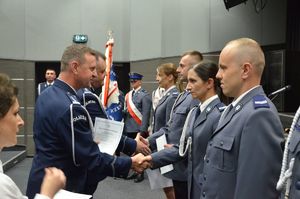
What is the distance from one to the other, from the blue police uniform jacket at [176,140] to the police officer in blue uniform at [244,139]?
3.17 feet

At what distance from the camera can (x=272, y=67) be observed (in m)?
6.35

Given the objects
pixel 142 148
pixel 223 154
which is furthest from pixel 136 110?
pixel 223 154

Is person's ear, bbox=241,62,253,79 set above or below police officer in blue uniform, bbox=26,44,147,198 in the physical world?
above

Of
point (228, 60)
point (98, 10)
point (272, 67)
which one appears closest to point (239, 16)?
point (272, 67)

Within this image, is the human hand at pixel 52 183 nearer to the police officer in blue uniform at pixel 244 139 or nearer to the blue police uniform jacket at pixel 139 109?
the police officer in blue uniform at pixel 244 139

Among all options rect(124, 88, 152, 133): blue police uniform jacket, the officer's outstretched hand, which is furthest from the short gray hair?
rect(124, 88, 152, 133): blue police uniform jacket

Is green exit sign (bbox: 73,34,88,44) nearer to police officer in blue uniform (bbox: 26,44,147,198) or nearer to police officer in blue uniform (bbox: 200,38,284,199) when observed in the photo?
police officer in blue uniform (bbox: 26,44,147,198)

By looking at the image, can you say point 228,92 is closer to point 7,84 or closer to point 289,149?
point 289,149

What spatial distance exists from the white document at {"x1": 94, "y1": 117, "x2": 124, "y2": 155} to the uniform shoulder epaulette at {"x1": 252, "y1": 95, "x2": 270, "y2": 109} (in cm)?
116

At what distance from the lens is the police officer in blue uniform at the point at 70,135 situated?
7.35 feet

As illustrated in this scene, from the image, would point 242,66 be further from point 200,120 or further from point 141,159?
point 141,159

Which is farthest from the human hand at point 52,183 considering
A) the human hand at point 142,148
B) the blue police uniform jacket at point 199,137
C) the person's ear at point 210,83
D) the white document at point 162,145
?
the human hand at point 142,148

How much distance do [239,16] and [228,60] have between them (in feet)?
17.8

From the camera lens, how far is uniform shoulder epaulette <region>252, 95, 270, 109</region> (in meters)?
1.73
